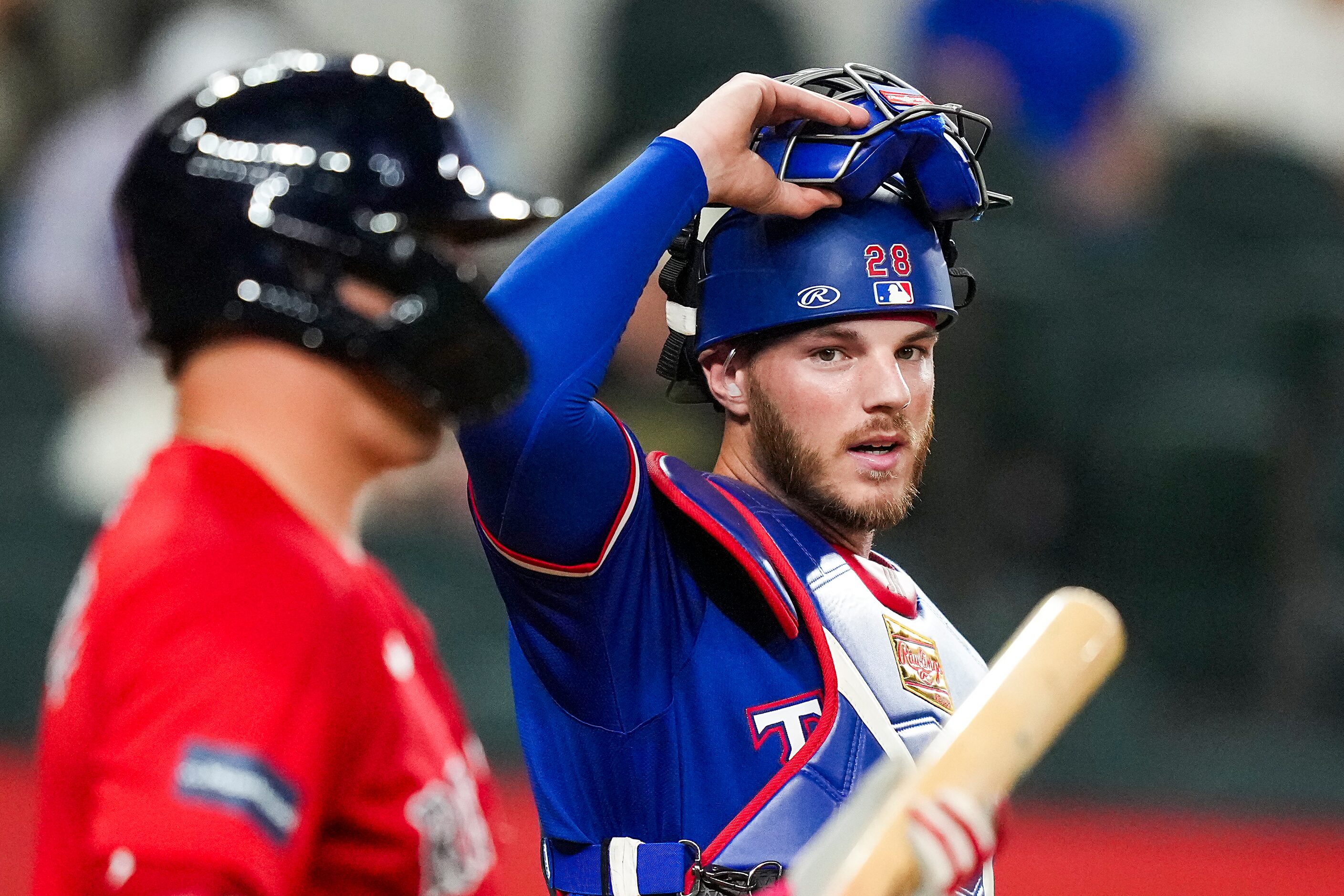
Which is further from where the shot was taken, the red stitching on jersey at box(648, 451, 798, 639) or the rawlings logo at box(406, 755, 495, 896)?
the red stitching on jersey at box(648, 451, 798, 639)

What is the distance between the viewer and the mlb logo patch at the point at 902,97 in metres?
2.03

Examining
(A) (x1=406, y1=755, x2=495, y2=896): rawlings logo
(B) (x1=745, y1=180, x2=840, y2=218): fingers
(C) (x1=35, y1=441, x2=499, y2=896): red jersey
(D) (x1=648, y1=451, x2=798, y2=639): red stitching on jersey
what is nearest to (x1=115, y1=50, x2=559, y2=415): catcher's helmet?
(C) (x1=35, y1=441, x2=499, y2=896): red jersey

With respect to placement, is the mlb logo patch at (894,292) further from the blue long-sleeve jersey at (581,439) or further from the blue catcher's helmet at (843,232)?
the blue long-sleeve jersey at (581,439)

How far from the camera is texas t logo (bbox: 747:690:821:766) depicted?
5.93ft

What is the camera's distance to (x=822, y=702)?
184cm

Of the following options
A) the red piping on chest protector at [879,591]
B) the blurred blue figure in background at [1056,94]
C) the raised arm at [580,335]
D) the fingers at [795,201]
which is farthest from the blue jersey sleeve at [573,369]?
the blurred blue figure in background at [1056,94]

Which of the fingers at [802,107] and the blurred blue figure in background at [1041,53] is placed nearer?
the fingers at [802,107]

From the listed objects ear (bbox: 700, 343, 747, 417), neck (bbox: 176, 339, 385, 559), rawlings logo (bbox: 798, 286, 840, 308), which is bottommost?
ear (bbox: 700, 343, 747, 417)

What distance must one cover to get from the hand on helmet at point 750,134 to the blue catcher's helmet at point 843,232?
0.09 ft

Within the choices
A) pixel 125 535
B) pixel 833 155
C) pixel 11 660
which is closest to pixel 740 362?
pixel 833 155

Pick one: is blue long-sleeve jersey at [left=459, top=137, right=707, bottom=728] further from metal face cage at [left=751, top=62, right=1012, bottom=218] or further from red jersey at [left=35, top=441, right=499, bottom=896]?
red jersey at [left=35, top=441, right=499, bottom=896]

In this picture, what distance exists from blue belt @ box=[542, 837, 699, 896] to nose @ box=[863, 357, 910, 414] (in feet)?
1.93

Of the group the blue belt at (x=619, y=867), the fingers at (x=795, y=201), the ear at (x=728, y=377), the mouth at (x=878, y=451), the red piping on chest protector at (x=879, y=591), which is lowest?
the blue belt at (x=619, y=867)

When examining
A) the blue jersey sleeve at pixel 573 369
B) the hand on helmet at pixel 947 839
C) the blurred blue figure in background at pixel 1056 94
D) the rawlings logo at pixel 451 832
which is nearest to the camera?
the rawlings logo at pixel 451 832
